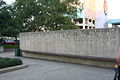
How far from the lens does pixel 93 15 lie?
7600 centimetres

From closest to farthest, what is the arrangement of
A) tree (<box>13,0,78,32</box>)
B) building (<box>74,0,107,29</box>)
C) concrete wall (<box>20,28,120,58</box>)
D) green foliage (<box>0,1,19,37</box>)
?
concrete wall (<box>20,28,120,58</box>), green foliage (<box>0,1,19,37</box>), tree (<box>13,0,78,32</box>), building (<box>74,0,107,29</box>)

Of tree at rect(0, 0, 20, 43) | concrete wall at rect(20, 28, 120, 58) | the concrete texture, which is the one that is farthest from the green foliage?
the concrete texture

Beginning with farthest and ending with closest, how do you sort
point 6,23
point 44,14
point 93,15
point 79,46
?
1. point 93,15
2. point 44,14
3. point 6,23
4. point 79,46

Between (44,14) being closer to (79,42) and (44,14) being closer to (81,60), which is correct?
(79,42)

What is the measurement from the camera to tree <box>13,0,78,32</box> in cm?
2578

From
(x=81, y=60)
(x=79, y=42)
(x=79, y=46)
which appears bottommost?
(x=81, y=60)

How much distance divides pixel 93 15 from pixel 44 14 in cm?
5209

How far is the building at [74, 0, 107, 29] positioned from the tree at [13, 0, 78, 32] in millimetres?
38957

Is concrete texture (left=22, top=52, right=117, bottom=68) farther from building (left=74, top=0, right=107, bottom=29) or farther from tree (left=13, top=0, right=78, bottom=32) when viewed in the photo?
building (left=74, top=0, right=107, bottom=29)

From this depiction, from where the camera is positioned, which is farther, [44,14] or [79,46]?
[44,14]

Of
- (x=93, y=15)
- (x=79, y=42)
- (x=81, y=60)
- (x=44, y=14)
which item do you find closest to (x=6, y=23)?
(x=44, y=14)

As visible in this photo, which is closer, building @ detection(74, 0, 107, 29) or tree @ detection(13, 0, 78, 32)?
tree @ detection(13, 0, 78, 32)

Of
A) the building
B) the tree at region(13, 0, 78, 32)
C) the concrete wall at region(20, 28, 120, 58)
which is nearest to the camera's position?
the concrete wall at region(20, 28, 120, 58)

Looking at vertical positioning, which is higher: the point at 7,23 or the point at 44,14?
the point at 44,14
